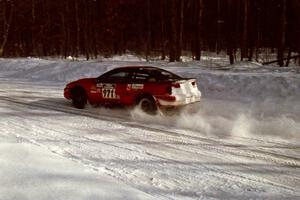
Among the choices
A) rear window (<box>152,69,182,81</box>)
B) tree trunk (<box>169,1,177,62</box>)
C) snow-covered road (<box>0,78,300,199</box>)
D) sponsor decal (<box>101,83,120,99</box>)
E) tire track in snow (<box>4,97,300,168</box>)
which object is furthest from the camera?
tree trunk (<box>169,1,177,62</box>)

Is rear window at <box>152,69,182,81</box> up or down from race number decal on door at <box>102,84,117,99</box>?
up

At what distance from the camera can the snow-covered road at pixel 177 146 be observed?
19.1 ft

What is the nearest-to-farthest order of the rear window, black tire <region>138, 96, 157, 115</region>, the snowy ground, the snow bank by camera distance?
the snow bank < the snowy ground < black tire <region>138, 96, 157, 115</region> < the rear window

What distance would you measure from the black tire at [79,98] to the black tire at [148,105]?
2148 millimetres

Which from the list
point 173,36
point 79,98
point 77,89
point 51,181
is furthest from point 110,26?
point 51,181

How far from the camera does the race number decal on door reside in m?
11.9

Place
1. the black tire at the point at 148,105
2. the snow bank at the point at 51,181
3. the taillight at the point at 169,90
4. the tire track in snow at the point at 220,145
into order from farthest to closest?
the black tire at the point at 148,105, the taillight at the point at 169,90, the tire track in snow at the point at 220,145, the snow bank at the point at 51,181

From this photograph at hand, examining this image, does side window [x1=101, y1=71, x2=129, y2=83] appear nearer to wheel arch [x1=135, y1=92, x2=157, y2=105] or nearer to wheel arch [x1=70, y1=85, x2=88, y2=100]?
wheel arch [x1=135, y1=92, x2=157, y2=105]

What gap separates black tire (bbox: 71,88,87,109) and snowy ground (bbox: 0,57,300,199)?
31 centimetres

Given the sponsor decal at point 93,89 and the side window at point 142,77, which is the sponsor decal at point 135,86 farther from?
the sponsor decal at point 93,89

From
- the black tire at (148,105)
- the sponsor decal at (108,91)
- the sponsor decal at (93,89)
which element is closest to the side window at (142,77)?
the black tire at (148,105)

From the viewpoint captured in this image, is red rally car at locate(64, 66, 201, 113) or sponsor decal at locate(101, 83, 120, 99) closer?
red rally car at locate(64, 66, 201, 113)

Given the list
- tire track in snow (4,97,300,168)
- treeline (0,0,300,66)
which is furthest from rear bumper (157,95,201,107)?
treeline (0,0,300,66)

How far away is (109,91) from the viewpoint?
1200 centimetres
